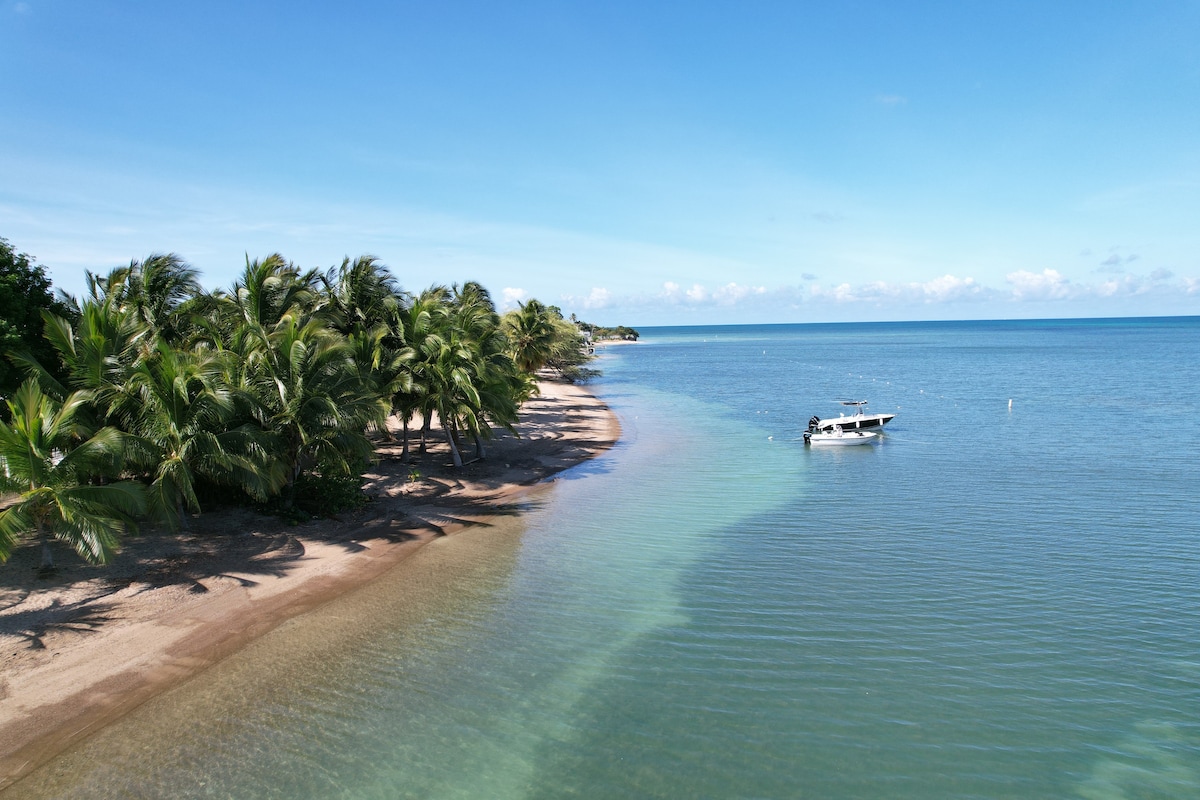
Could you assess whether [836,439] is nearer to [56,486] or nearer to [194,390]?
[194,390]

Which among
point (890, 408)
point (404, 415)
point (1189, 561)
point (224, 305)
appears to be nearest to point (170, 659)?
point (224, 305)

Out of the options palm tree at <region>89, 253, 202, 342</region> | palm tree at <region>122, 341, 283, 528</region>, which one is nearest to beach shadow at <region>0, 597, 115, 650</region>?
palm tree at <region>122, 341, 283, 528</region>

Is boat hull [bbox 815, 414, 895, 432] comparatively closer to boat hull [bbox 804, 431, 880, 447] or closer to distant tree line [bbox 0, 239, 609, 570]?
boat hull [bbox 804, 431, 880, 447]

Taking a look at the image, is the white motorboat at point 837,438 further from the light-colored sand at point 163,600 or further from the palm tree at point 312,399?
the palm tree at point 312,399

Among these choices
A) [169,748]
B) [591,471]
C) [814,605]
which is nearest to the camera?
[169,748]

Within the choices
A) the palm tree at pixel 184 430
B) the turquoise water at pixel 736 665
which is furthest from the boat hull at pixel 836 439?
the palm tree at pixel 184 430

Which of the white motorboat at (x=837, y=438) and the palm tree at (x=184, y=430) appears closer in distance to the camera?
the palm tree at (x=184, y=430)

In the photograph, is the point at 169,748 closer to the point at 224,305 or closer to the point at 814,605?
the point at 814,605
